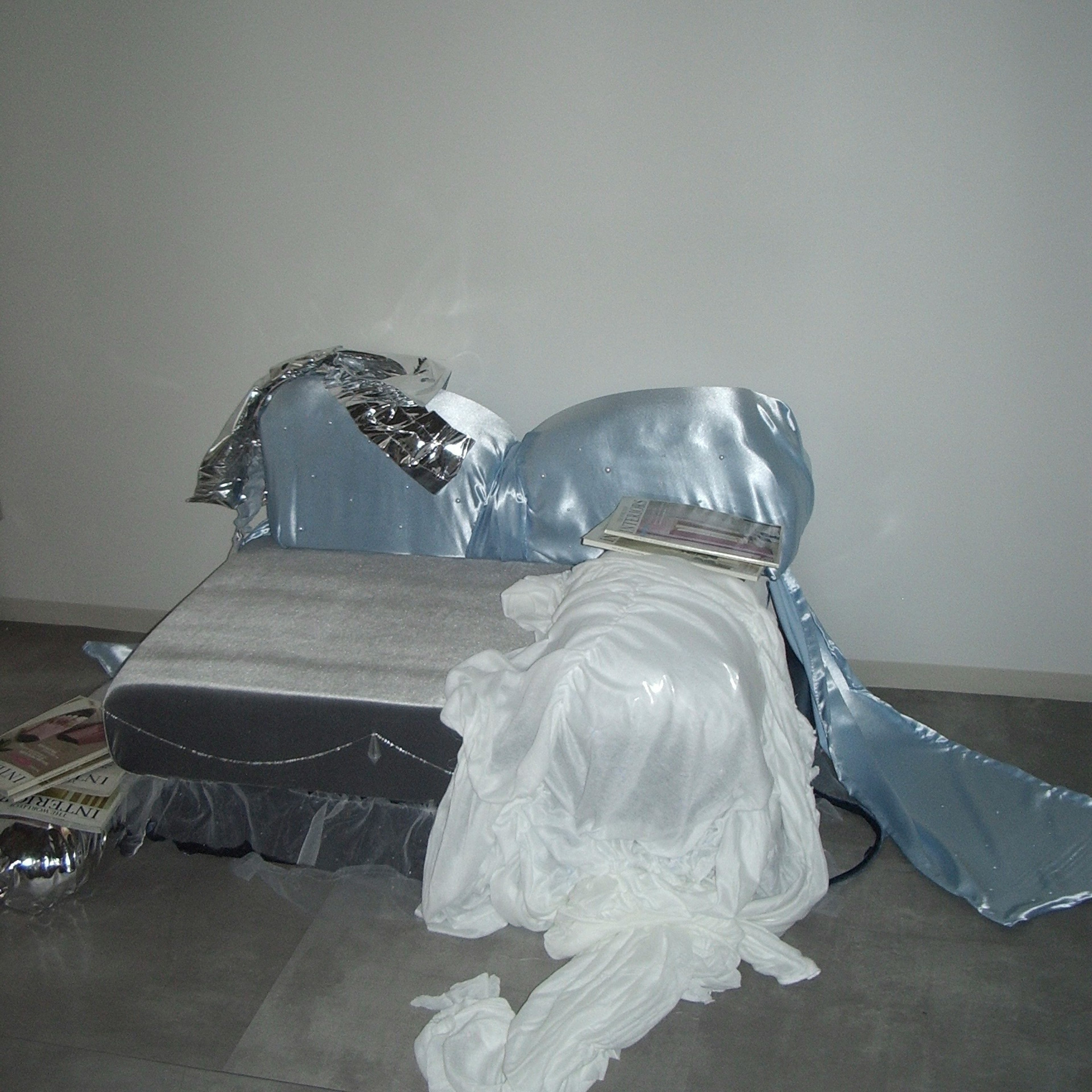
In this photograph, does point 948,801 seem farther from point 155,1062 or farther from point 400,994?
point 155,1062

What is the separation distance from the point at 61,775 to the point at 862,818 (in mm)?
1705

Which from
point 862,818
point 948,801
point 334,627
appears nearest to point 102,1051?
point 334,627

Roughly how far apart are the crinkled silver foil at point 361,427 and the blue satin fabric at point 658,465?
17 cm

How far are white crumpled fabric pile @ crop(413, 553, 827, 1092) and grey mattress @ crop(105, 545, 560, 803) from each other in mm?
97

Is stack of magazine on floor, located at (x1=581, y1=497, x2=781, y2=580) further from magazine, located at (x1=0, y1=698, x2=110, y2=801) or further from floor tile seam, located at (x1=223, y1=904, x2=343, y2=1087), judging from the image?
magazine, located at (x1=0, y1=698, x2=110, y2=801)

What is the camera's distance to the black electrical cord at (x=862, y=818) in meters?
2.01

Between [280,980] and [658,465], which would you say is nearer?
[280,980]

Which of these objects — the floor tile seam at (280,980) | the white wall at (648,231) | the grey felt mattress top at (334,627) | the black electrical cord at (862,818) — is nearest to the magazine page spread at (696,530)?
the grey felt mattress top at (334,627)

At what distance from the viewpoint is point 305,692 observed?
75.0 inches

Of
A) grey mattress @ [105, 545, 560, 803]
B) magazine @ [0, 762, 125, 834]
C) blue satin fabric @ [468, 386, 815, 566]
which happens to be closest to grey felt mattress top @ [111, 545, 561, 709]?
grey mattress @ [105, 545, 560, 803]

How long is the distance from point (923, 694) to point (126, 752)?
76.5 inches

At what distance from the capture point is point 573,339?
249cm

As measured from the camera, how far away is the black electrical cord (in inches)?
79.1

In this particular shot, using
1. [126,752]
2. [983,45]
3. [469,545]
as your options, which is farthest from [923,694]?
[126,752]
